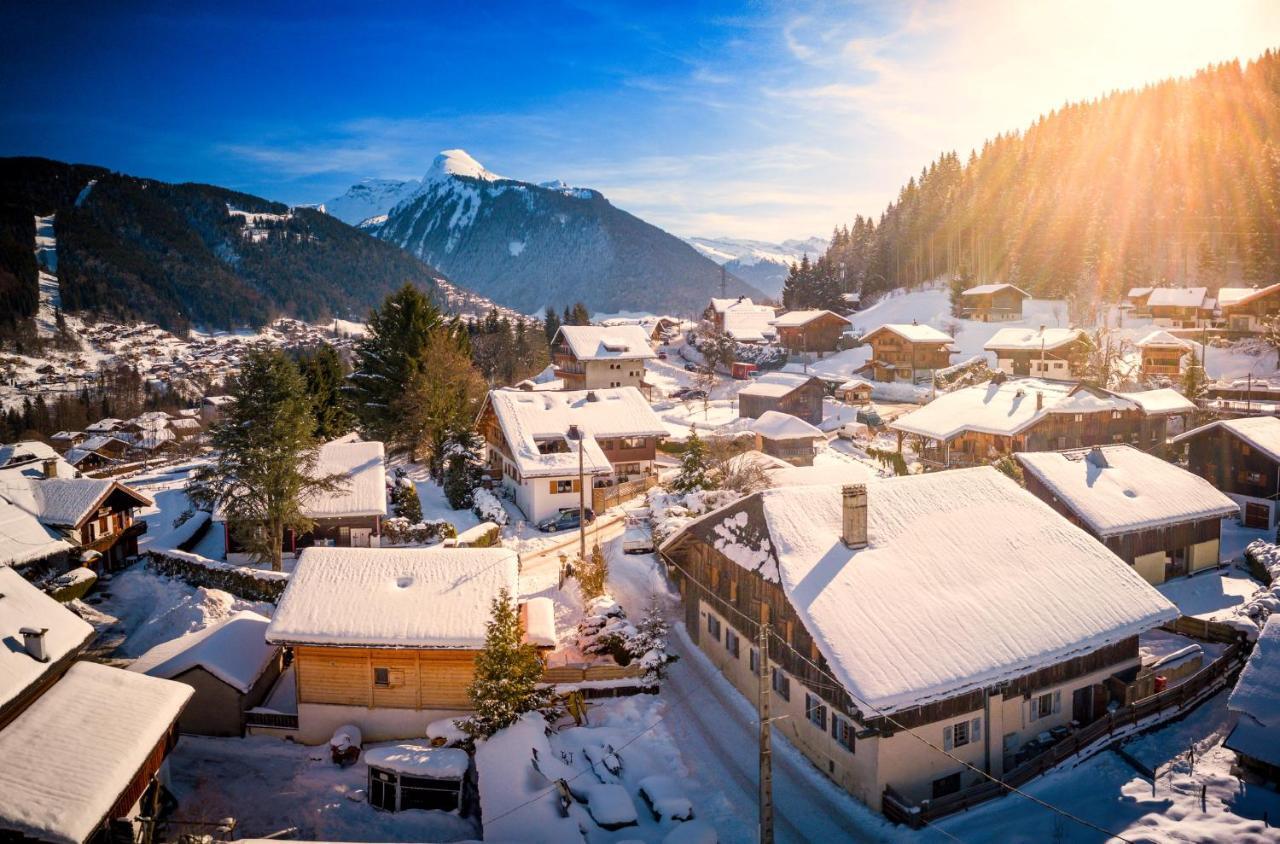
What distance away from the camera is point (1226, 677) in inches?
1029

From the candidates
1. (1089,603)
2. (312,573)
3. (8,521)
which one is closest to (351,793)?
(312,573)

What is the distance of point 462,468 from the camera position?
1877 inches

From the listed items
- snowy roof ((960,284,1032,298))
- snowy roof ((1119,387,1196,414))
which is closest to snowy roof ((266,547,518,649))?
snowy roof ((1119,387,1196,414))

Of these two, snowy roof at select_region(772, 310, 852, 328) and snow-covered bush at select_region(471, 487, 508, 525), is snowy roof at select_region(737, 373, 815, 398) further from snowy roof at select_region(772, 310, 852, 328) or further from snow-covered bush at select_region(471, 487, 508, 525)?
snow-covered bush at select_region(471, 487, 508, 525)

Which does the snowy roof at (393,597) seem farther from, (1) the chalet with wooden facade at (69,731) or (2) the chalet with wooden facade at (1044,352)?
(2) the chalet with wooden facade at (1044,352)

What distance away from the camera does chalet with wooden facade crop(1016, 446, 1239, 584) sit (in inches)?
1325

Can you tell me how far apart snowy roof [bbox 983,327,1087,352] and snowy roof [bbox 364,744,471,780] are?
7774 cm

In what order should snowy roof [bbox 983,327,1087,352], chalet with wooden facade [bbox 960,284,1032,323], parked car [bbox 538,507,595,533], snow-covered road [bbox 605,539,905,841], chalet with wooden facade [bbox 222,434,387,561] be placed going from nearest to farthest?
snow-covered road [bbox 605,539,905,841] → chalet with wooden facade [bbox 222,434,387,561] → parked car [bbox 538,507,595,533] → snowy roof [bbox 983,327,1087,352] → chalet with wooden facade [bbox 960,284,1032,323]

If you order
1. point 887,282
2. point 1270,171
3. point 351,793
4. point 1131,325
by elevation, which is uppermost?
point 1270,171

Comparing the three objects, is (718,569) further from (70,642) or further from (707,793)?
(70,642)

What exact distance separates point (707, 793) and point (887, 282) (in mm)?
124179

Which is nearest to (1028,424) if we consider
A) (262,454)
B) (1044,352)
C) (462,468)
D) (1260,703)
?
(1260,703)

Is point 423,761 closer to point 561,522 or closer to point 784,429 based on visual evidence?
point 561,522

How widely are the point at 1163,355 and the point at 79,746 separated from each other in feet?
297
